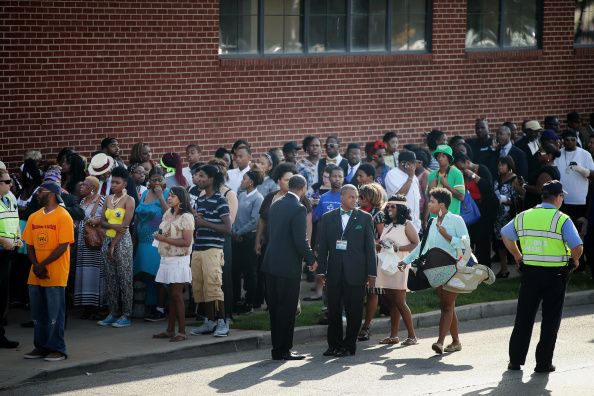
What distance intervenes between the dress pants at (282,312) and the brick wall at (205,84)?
5.48 metres

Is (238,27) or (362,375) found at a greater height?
(238,27)

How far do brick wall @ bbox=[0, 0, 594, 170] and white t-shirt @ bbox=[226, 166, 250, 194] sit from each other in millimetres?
2321

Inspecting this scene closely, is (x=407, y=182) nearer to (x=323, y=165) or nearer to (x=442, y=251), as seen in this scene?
(x=323, y=165)

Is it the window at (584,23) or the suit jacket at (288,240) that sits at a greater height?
the window at (584,23)

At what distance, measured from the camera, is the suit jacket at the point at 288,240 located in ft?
45.6

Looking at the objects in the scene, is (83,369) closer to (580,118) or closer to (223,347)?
(223,347)

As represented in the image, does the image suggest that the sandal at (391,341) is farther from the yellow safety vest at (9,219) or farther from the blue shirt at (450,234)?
the yellow safety vest at (9,219)

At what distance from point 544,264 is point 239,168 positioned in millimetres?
5455

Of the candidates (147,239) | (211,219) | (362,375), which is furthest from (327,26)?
(362,375)

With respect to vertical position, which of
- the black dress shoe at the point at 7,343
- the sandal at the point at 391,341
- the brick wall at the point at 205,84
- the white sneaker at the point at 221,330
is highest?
the brick wall at the point at 205,84

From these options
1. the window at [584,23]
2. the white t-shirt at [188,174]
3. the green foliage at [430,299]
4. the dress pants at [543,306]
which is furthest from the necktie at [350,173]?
the window at [584,23]

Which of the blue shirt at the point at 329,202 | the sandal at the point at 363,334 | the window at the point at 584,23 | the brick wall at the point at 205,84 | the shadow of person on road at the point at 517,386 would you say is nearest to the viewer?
the shadow of person on road at the point at 517,386

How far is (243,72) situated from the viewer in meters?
20.3

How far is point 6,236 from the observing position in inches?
561
